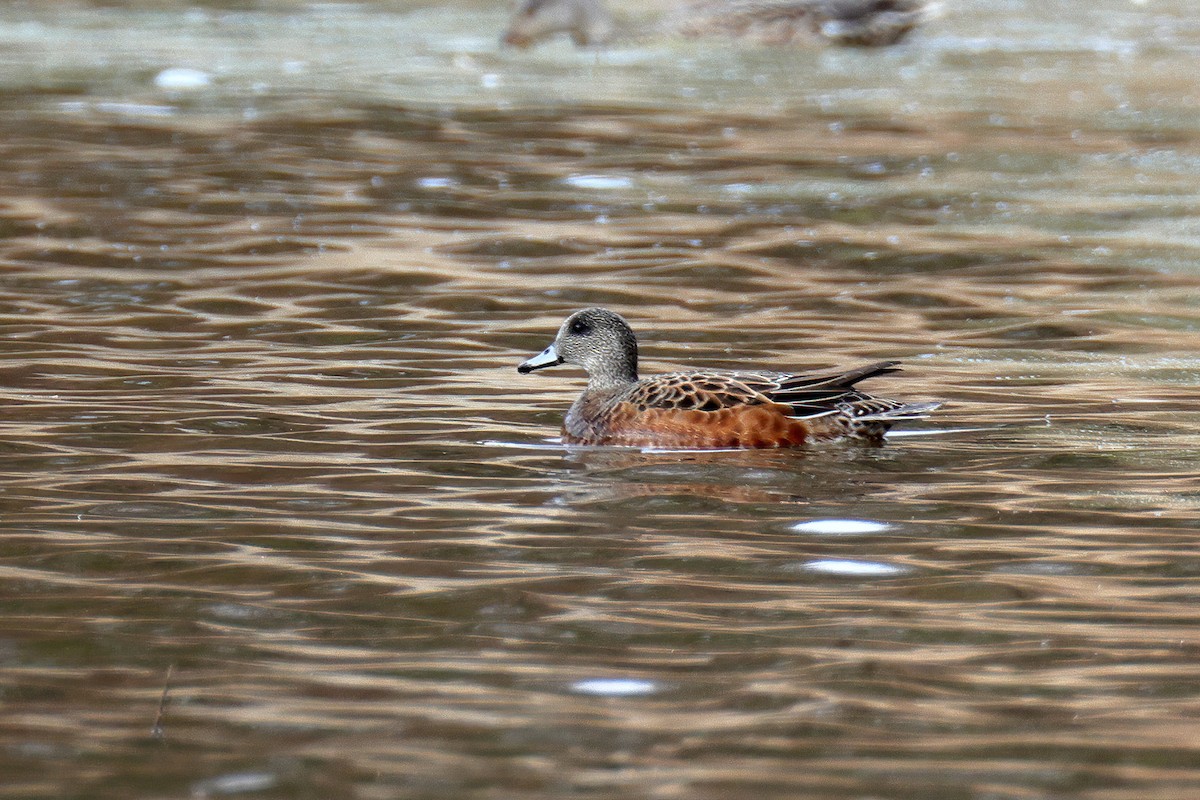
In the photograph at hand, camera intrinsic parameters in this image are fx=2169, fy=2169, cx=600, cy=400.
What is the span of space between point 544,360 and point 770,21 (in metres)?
15.8

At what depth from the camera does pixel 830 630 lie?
6.16m

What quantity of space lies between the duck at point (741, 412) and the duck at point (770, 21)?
609 inches

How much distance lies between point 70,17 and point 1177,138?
1433cm

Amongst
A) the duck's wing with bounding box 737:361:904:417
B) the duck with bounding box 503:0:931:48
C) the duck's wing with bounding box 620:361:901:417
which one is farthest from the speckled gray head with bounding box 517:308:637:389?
the duck with bounding box 503:0:931:48

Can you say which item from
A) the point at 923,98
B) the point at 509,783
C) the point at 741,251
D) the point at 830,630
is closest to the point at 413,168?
the point at 741,251

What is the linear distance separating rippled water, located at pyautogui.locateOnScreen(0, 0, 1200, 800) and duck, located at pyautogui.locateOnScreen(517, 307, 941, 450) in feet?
0.36

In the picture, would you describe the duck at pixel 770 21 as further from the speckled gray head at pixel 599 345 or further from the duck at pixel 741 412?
the duck at pixel 741 412

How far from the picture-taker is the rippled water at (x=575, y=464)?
5336mm

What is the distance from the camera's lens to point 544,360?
9.47m

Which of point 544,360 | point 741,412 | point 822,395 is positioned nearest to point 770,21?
point 544,360

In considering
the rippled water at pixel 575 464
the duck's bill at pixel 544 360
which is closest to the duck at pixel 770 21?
the rippled water at pixel 575 464

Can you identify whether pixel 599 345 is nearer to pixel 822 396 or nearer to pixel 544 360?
pixel 544 360

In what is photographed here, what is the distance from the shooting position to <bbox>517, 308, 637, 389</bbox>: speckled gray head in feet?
30.6

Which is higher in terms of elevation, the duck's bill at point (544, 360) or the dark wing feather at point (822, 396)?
the duck's bill at point (544, 360)
